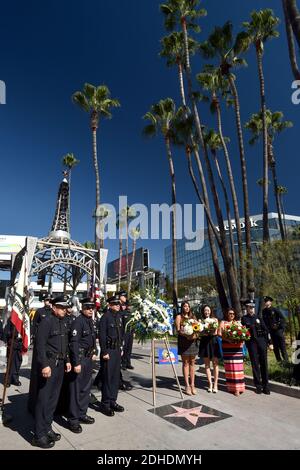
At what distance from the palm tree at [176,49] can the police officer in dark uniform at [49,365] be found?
19389mm

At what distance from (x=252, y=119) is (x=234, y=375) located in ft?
77.9

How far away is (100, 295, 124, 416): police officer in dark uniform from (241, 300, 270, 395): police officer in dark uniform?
334 cm

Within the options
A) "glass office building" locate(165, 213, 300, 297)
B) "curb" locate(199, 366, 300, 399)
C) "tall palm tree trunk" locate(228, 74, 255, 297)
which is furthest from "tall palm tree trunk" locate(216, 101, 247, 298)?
"glass office building" locate(165, 213, 300, 297)

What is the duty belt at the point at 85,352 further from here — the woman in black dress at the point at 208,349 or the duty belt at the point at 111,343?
the woman in black dress at the point at 208,349

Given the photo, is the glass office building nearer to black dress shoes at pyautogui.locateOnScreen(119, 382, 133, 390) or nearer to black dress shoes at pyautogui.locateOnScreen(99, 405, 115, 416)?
black dress shoes at pyautogui.locateOnScreen(119, 382, 133, 390)

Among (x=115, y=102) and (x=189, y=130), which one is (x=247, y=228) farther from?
(x=115, y=102)

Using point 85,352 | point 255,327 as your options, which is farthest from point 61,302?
point 255,327

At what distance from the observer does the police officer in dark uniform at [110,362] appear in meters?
5.93

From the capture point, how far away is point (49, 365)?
4.89 m

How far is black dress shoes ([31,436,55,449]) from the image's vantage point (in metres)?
4.44

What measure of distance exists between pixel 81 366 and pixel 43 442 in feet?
4.54

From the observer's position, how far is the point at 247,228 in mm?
16188

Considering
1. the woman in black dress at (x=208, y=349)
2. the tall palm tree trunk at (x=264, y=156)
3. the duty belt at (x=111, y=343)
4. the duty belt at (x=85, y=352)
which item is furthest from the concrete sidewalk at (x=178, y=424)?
the tall palm tree trunk at (x=264, y=156)

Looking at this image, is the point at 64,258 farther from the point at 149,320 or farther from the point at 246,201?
the point at 149,320
